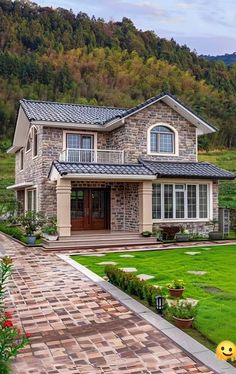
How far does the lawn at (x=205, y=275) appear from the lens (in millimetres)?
5764

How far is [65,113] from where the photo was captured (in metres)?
18.7

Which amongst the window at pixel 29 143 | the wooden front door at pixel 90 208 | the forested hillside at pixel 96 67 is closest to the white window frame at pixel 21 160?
the window at pixel 29 143

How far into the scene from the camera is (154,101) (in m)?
17.8

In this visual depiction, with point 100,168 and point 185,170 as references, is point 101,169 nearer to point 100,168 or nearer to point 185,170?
point 100,168

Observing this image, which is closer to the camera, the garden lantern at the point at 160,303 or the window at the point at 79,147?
the garden lantern at the point at 160,303

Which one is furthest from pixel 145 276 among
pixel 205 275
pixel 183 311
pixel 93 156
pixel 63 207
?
pixel 93 156

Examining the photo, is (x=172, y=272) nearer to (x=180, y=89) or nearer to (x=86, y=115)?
(x=86, y=115)

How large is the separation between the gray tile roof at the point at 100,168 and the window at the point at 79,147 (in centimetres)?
154

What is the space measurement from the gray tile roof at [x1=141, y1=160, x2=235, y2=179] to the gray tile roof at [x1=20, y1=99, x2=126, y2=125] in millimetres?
2680

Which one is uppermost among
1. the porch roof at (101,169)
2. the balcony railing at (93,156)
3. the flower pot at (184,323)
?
the balcony railing at (93,156)

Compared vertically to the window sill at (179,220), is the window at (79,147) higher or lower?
higher

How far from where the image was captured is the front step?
1440 cm

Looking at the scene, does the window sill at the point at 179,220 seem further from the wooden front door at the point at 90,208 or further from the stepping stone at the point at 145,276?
the stepping stone at the point at 145,276

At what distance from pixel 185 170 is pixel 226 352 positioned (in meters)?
13.0
